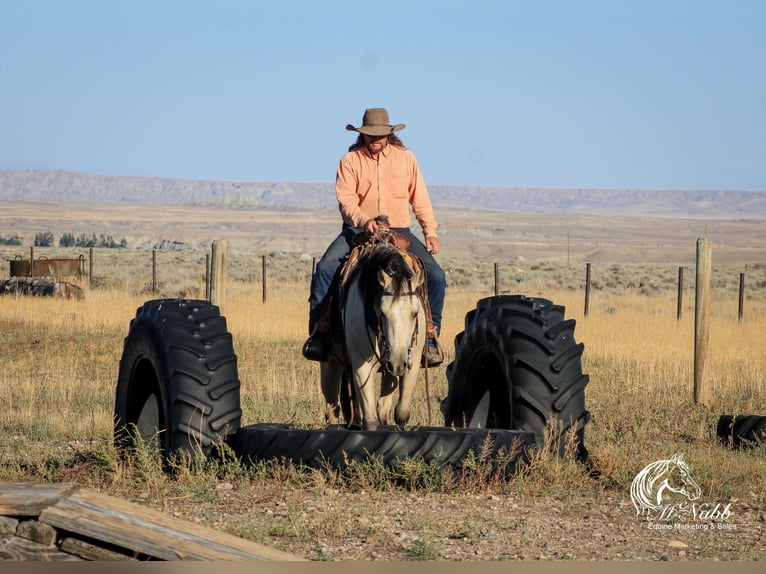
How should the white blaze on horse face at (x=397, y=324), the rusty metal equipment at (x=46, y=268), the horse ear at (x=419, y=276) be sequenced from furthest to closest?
the rusty metal equipment at (x=46, y=268) < the horse ear at (x=419, y=276) < the white blaze on horse face at (x=397, y=324)

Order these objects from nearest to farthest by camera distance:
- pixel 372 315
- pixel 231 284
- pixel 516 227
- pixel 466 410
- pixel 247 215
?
pixel 372 315
pixel 466 410
pixel 231 284
pixel 516 227
pixel 247 215

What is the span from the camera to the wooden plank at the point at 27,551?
5.40 m

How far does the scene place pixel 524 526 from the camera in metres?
7.23

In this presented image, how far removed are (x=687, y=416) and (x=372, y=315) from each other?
5740 millimetres

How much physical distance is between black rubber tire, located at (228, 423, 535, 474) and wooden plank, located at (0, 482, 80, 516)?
288 centimetres

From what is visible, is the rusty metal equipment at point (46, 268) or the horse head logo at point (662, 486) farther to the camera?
the rusty metal equipment at point (46, 268)

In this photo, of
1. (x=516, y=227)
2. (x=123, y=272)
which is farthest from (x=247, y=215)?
(x=123, y=272)

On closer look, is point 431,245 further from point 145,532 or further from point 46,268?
point 46,268

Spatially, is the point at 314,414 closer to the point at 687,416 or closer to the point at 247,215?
the point at 687,416

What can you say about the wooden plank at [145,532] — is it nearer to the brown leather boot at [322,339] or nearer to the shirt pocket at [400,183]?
the brown leather boot at [322,339]

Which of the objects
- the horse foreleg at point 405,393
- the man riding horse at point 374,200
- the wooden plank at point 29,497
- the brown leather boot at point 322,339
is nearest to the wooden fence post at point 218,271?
the man riding horse at point 374,200

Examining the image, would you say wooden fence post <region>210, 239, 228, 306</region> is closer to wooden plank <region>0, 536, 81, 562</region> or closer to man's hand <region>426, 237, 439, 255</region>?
man's hand <region>426, 237, 439, 255</region>

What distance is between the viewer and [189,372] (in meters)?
Answer: 8.71

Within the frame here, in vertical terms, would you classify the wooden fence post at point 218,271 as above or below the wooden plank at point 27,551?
above
